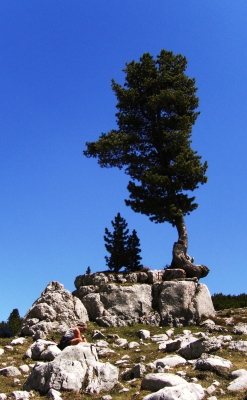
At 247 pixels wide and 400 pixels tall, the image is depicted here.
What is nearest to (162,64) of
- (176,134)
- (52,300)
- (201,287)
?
(176,134)

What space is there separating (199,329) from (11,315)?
25.4 metres

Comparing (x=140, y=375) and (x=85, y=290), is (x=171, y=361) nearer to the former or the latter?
(x=140, y=375)

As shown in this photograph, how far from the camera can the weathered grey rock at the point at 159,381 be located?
11.9 m

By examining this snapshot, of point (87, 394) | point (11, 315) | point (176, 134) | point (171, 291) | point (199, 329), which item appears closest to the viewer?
Answer: point (87, 394)

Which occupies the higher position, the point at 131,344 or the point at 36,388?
the point at 131,344

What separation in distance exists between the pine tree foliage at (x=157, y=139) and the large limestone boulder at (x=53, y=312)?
9067mm

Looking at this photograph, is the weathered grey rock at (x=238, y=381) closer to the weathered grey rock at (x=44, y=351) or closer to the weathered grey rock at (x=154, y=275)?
the weathered grey rock at (x=44, y=351)

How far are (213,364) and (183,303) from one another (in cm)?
1260

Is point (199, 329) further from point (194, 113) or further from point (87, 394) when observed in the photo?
point (194, 113)

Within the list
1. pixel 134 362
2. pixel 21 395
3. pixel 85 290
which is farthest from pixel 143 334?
pixel 21 395

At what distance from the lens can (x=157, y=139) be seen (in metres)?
34.5

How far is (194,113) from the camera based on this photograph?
3494 cm

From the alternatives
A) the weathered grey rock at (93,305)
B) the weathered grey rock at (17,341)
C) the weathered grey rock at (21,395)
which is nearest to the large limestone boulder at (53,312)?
the weathered grey rock at (93,305)

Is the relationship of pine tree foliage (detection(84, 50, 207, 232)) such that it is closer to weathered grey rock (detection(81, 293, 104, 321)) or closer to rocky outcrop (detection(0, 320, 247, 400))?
weathered grey rock (detection(81, 293, 104, 321))
